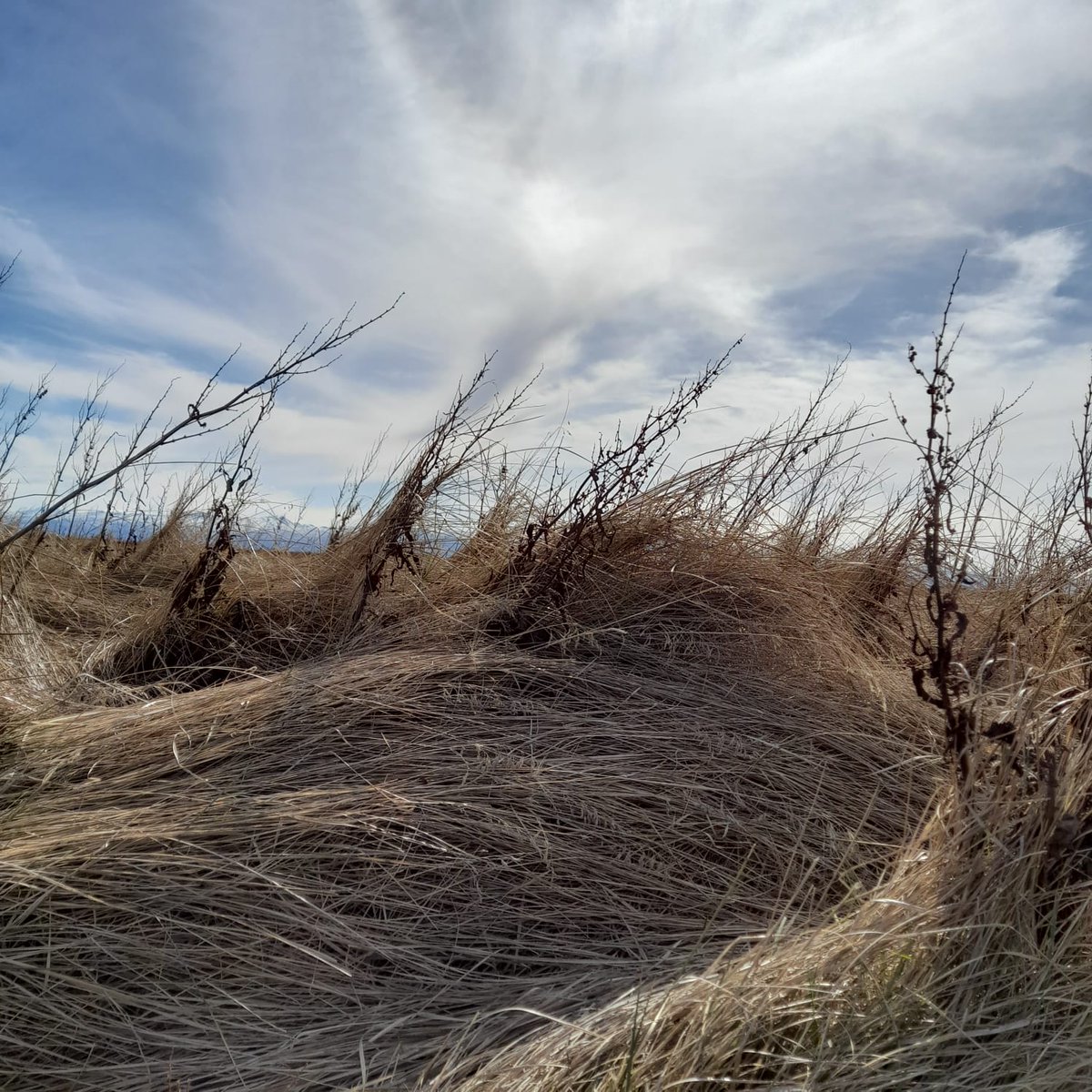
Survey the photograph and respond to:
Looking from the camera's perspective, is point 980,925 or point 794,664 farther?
point 794,664

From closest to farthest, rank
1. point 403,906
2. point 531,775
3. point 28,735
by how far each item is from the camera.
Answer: point 403,906, point 531,775, point 28,735

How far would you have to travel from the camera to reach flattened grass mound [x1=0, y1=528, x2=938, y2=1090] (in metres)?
1.55

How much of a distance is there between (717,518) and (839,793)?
1459mm

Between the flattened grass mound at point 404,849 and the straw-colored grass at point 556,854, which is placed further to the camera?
the flattened grass mound at point 404,849

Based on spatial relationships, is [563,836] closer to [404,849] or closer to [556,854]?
[556,854]

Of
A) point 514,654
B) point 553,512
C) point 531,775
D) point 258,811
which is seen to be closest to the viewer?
point 258,811

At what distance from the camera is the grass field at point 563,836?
1.40m

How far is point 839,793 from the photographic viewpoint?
224cm

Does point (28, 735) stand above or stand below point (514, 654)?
below

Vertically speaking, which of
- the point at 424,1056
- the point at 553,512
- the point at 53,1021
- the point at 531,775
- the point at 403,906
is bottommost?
the point at 53,1021

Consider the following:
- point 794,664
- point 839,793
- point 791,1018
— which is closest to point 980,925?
point 791,1018

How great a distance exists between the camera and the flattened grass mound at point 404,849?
5.09 ft

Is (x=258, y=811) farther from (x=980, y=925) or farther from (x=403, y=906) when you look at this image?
(x=980, y=925)

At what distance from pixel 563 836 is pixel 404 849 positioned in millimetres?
361
